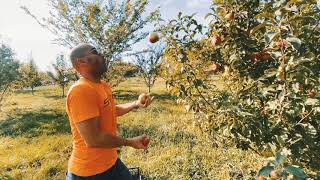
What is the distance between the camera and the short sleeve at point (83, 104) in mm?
2770

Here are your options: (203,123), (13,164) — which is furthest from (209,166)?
(13,164)

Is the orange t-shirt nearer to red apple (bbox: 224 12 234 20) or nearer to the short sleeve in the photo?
the short sleeve

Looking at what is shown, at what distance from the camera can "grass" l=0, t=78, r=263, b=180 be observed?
6.45 metres

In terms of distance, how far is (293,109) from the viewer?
2840mm

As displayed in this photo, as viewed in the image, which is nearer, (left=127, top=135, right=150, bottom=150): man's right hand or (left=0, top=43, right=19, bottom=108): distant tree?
(left=127, top=135, right=150, bottom=150): man's right hand

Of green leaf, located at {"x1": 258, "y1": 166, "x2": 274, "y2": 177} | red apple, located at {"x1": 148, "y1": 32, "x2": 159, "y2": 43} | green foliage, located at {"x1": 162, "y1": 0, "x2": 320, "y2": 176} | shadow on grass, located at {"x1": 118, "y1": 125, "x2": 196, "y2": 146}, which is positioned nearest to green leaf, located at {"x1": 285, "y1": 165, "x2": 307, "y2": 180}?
green leaf, located at {"x1": 258, "y1": 166, "x2": 274, "y2": 177}

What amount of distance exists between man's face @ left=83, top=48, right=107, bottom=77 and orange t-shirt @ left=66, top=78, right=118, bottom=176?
0.30 ft

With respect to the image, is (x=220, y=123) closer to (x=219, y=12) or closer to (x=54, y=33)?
(x=219, y=12)

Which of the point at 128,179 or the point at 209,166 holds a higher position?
the point at 128,179

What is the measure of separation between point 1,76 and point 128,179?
736 inches

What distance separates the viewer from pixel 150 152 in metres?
8.03

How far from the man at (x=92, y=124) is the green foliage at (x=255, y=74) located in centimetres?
74

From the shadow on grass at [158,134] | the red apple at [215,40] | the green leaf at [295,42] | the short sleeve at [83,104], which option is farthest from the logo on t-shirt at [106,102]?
the shadow on grass at [158,134]

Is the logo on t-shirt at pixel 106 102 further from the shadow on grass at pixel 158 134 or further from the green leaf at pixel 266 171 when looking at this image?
the shadow on grass at pixel 158 134
